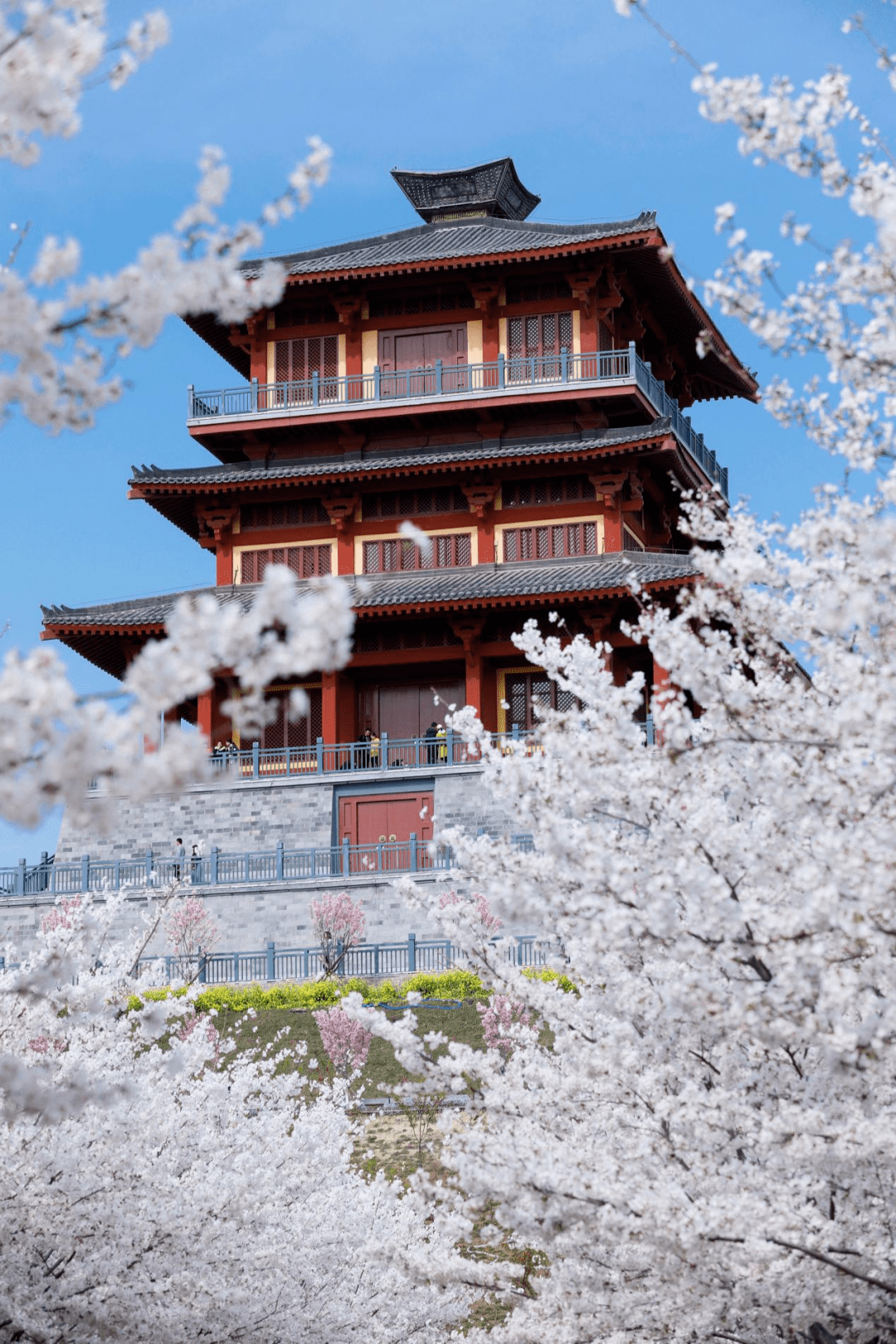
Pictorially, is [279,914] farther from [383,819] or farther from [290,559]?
[290,559]

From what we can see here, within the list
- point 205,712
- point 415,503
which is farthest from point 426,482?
point 205,712

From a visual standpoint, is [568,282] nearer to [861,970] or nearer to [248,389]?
[248,389]

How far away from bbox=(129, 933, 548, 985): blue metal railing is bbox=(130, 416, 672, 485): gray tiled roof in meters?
12.1

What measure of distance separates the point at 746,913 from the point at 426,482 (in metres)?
32.2

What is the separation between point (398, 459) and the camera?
1505 inches

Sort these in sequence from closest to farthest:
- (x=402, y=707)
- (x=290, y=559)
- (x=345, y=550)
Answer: (x=402, y=707) → (x=345, y=550) → (x=290, y=559)

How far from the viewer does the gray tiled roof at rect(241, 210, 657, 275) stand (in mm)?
37906

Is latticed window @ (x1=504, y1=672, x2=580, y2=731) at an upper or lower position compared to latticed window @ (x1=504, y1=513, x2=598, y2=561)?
lower

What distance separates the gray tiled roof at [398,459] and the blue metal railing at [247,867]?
29.8ft

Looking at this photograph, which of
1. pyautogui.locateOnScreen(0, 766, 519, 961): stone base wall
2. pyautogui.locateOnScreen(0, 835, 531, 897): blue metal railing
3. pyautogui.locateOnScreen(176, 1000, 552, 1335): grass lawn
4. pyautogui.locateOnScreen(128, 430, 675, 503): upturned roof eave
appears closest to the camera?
pyautogui.locateOnScreen(176, 1000, 552, 1335): grass lawn

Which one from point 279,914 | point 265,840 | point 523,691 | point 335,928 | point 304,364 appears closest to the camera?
point 335,928

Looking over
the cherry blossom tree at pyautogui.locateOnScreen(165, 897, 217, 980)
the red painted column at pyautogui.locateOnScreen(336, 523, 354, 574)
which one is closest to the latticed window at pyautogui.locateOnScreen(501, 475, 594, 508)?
the red painted column at pyautogui.locateOnScreen(336, 523, 354, 574)

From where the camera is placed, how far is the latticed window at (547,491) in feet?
126

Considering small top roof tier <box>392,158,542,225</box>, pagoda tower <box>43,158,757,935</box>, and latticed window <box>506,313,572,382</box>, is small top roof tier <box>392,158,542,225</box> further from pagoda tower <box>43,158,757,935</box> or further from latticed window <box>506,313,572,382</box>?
latticed window <box>506,313,572,382</box>
